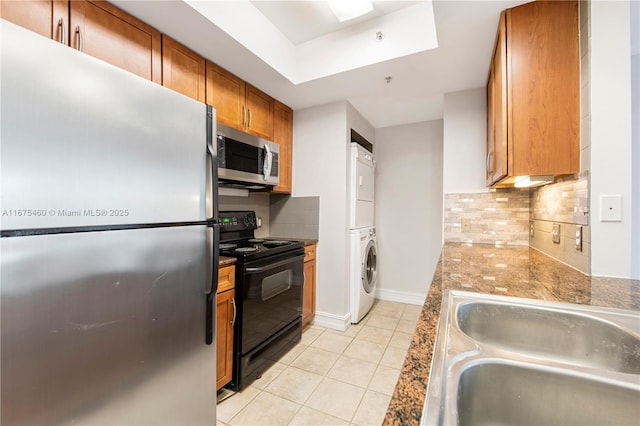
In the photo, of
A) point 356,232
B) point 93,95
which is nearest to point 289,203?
point 356,232

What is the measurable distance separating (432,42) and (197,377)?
238 centimetres

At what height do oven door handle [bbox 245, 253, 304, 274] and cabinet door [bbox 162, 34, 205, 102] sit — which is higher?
cabinet door [bbox 162, 34, 205, 102]

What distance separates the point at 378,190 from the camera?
144 inches

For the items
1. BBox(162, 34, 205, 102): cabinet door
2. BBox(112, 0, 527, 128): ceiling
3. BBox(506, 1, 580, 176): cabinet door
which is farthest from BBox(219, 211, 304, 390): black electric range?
BBox(506, 1, 580, 176): cabinet door

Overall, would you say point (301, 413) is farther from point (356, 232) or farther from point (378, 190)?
point (378, 190)

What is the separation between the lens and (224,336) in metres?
1.71

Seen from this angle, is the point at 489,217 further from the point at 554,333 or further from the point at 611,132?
the point at 554,333

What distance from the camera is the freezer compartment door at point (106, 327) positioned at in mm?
802

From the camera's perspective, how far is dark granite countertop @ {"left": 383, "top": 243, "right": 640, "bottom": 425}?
0.44m

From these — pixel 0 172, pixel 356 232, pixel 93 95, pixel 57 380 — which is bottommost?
pixel 57 380

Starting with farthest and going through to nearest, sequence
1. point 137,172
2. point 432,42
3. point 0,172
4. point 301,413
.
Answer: point 432,42, point 301,413, point 137,172, point 0,172

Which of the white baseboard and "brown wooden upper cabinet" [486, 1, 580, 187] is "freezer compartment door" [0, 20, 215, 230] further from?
the white baseboard

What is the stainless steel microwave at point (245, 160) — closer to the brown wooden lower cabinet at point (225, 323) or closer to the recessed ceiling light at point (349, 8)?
the brown wooden lower cabinet at point (225, 323)

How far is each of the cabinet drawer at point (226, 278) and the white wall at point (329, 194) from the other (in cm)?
116
